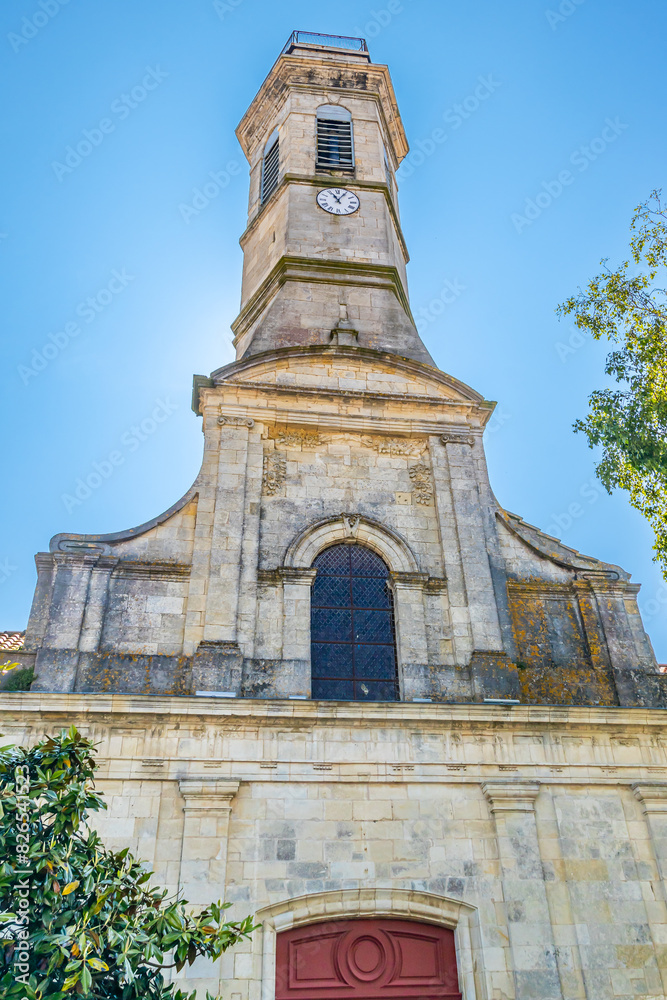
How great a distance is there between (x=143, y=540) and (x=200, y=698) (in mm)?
2772

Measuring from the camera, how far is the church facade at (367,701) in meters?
8.59

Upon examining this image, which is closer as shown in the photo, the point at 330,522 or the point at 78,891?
the point at 78,891

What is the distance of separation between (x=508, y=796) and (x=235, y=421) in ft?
20.8

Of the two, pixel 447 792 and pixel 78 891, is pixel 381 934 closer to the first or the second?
pixel 447 792

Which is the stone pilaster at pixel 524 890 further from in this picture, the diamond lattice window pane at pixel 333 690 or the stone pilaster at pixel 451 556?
the diamond lattice window pane at pixel 333 690

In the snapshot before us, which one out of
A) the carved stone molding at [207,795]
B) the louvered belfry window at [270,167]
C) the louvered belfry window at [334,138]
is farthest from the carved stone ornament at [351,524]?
the louvered belfry window at [270,167]

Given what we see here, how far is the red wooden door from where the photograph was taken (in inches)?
327

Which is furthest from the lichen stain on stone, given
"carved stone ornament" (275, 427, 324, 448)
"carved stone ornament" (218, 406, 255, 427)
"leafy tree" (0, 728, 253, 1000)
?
"leafy tree" (0, 728, 253, 1000)

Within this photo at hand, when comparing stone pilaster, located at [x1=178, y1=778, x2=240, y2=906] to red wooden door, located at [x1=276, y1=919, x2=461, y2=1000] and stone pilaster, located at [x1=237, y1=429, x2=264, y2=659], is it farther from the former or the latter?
stone pilaster, located at [x1=237, y1=429, x2=264, y2=659]

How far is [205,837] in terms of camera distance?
28.2ft

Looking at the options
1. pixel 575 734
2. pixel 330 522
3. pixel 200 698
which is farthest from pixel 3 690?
pixel 575 734

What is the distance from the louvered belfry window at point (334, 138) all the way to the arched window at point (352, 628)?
946cm

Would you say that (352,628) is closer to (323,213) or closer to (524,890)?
(524,890)

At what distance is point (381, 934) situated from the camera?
8.64 metres
